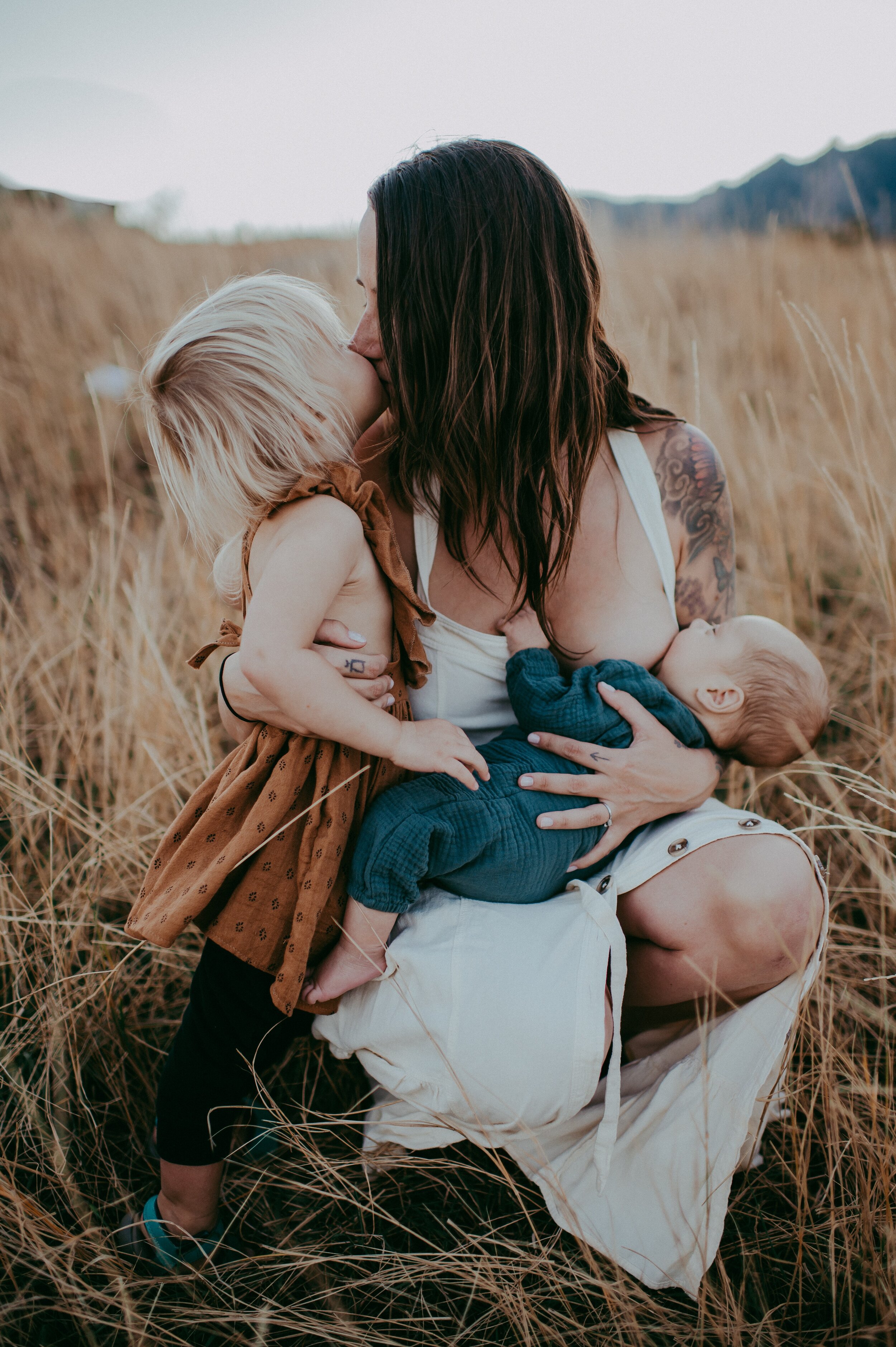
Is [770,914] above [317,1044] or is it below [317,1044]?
above

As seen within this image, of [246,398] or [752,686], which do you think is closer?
[246,398]

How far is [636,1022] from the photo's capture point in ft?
4.98

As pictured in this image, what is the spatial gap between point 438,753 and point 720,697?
0.66m

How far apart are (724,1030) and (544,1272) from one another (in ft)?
1.65

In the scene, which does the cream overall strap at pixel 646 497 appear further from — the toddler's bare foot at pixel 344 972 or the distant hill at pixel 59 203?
the distant hill at pixel 59 203

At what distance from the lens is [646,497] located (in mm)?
1555

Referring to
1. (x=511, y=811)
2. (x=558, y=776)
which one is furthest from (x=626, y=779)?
(x=511, y=811)

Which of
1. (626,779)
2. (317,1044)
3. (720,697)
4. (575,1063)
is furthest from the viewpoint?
(317,1044)

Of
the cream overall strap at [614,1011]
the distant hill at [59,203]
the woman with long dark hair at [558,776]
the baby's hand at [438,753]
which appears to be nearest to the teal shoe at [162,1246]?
the woman with long dark hair at [558,776]

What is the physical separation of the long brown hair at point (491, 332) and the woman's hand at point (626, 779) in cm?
38

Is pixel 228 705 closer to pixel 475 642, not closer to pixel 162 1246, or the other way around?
pixel 475 642

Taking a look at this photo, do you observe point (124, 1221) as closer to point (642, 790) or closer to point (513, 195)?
point (642, 790)

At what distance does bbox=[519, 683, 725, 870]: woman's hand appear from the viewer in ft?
4.42

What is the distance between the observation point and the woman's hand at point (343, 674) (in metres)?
1.25
